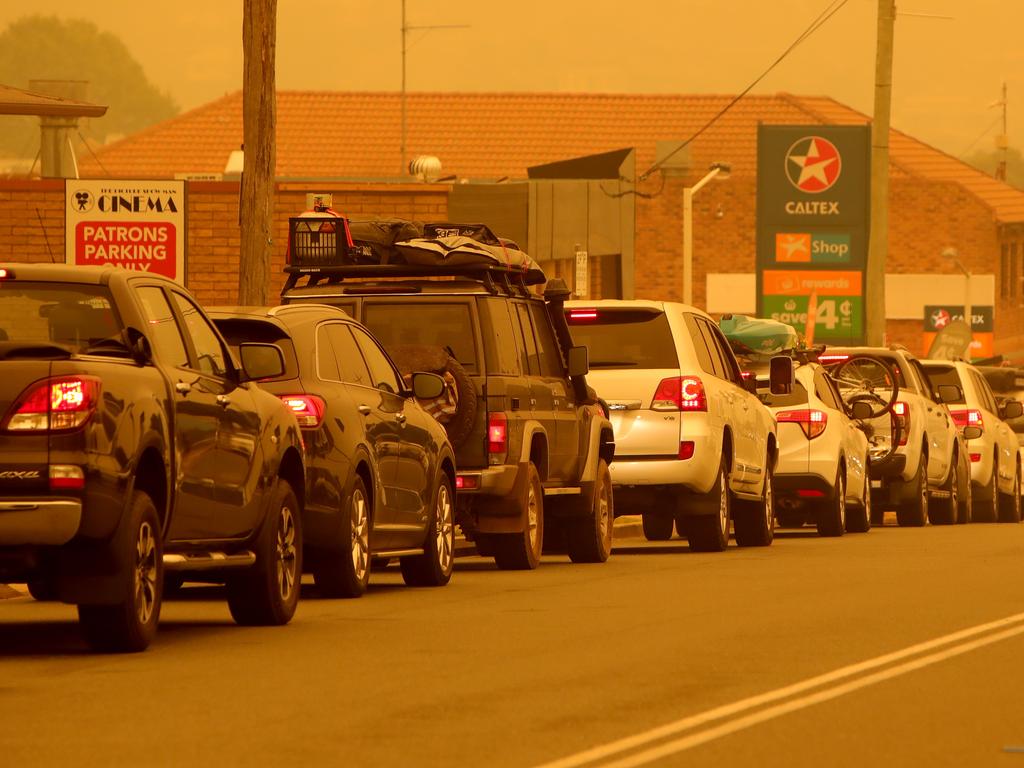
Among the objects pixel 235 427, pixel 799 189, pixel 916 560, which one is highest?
pixel 799 189

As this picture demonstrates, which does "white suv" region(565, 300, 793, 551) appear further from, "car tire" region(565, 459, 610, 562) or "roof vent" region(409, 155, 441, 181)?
"roof vent" region(409, 155, 441, 181)

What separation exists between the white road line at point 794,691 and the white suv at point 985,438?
17304 millimetres

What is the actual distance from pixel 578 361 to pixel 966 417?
44.9ft

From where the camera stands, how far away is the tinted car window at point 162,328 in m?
11.1

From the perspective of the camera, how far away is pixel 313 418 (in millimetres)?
13266

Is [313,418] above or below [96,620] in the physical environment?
above

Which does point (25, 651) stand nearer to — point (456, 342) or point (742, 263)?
point (456, 342)

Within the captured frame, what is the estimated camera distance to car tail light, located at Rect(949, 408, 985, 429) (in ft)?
97.8

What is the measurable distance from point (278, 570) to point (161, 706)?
3.35m

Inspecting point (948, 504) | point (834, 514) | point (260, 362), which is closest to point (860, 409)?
point (834, 514)

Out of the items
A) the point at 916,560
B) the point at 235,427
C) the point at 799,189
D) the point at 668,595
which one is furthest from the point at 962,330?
the point at 235,427

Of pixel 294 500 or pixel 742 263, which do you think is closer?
pixel 294 500

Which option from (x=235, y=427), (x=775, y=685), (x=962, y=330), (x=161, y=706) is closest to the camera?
(x=161, y=706)

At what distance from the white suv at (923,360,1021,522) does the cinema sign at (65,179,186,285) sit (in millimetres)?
9681
